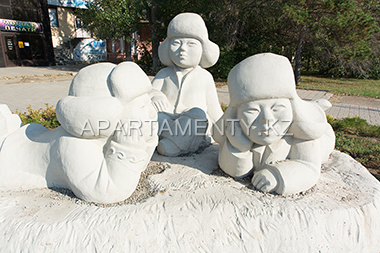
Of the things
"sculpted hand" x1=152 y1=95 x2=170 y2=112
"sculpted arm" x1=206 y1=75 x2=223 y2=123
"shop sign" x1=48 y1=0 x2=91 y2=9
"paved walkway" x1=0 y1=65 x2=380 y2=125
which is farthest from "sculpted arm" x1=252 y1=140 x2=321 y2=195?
"shop sign" x1=48 y1=0 x2=91 y2=9

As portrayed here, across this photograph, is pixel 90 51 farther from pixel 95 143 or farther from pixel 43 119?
pixel 95 143

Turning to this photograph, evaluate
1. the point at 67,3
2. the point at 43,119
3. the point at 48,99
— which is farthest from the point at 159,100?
the point at 67,3

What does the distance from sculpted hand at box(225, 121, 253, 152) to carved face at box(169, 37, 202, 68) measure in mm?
1067

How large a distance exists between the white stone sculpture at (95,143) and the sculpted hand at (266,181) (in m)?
0.87

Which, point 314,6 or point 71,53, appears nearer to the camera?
point 314,6

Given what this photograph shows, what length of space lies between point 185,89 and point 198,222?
5.24ft

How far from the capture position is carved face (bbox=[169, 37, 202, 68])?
271 cm

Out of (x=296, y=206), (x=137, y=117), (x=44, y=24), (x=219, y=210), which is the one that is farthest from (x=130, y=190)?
(x=44, y=24)

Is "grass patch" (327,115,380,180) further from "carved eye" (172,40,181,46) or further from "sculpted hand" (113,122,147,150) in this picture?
"sculpted hand" (113,122,147,150)

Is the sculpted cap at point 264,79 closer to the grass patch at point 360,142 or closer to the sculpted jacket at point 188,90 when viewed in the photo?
the sculpted jacket at point 188,90

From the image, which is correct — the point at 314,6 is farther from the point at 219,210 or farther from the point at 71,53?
the point at 71,53

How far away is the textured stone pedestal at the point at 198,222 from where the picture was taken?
62.0 inches

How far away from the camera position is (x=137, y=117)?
5.88ft

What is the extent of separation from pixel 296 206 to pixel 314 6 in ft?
31.0
